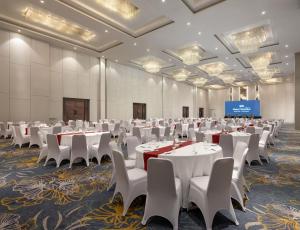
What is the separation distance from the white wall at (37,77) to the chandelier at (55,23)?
1991 mm

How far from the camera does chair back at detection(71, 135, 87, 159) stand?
5.01 meters

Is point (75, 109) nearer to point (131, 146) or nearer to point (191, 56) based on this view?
point (191, 56)

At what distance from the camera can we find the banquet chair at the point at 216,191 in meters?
2.31

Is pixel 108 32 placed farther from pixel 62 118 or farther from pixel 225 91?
pixel 225 91

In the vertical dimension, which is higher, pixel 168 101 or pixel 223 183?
pixel 168 101

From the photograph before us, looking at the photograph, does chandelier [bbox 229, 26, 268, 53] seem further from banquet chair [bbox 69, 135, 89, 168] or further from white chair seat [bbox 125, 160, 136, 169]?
white chair seat [bbox 125, 160, 136, 169]

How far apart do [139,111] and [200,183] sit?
1634 cm

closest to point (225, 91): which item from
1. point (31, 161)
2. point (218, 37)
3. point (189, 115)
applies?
point (189, 115)

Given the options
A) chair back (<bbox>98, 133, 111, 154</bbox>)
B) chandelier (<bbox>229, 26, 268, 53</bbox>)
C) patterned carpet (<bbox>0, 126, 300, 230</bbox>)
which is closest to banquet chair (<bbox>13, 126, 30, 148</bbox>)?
patterned carpet (<bbox>0, 126, 300, 230</bbox>)

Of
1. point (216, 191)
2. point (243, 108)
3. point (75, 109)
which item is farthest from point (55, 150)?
point (243, 108)

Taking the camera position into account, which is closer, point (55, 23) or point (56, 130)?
point (56, 130)

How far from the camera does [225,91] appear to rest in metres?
30.5

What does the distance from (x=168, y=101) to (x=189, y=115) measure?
4.83m

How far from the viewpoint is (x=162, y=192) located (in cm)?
242
